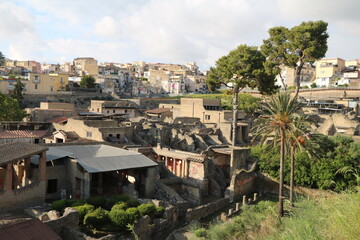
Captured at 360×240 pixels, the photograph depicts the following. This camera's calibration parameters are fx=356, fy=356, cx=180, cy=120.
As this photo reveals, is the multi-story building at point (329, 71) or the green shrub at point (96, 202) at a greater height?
the multi-story building at point (329, 71)

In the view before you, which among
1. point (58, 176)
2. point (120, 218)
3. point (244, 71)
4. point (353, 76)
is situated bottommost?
point (120, 218)

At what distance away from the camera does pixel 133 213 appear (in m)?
19.2

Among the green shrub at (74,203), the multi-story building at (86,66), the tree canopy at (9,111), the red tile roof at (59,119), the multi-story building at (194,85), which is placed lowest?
the green shrub at (74,203)

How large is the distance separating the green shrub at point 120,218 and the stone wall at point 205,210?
509 cm

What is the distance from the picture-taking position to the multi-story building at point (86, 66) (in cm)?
11175

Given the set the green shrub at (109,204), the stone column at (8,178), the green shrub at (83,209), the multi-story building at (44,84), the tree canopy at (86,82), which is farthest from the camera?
the tree canopy at (86,82)

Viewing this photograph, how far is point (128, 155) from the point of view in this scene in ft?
84.2

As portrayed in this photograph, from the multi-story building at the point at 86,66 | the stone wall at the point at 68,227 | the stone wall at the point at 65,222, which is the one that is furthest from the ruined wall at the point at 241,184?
the multi-story building at the point at 86,66

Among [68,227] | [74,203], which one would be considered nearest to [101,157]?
[74,203]

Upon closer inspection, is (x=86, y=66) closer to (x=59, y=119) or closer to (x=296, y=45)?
(x=59, y=119)

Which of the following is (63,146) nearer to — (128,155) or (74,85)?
(128,155)

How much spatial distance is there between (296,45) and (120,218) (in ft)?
79.0

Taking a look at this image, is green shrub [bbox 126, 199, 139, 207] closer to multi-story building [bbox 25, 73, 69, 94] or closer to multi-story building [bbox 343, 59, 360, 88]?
multi-story building [bbox 25, 73, 69, 94]

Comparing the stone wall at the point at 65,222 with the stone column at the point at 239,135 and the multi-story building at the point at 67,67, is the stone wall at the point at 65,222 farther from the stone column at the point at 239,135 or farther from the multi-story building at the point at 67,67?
the multi-story building at the point at 67,67
